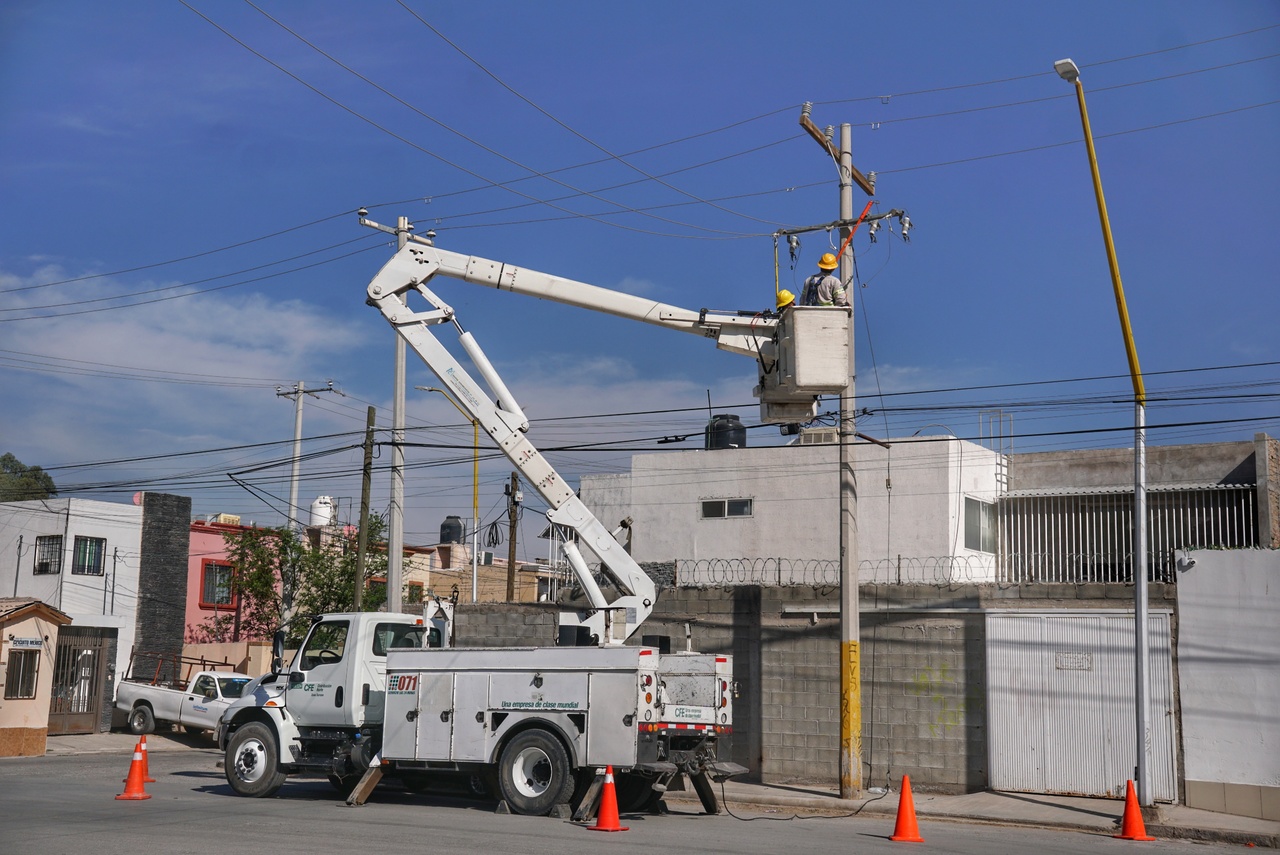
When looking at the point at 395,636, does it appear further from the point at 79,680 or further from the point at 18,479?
the point at 18,479

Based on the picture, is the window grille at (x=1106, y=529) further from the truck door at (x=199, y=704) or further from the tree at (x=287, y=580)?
the truck door at (x=199, y=704)

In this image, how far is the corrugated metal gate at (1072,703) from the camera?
56.9ft

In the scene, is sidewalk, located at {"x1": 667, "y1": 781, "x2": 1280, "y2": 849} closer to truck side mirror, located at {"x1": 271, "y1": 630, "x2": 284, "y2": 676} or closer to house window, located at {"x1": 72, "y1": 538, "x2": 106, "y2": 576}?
truck side mirror, located at {"x1": 271, "y1": 630, "x2": 284, "y2": 676}

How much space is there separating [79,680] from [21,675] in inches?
180

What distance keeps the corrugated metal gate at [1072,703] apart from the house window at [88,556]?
93.6 feet

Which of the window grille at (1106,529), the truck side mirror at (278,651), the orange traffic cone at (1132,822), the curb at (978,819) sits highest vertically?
the window grille at (1106,529)

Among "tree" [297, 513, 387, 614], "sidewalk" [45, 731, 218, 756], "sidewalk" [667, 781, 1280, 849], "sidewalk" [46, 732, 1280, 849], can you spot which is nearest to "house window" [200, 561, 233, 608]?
"tree" [297, 513, 387, 614]

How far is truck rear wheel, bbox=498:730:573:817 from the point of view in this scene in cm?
1508

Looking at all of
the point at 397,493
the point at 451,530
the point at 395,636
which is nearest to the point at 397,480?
the point at 397,493

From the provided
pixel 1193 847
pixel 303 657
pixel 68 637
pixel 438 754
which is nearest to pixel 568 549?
pixel 438 754

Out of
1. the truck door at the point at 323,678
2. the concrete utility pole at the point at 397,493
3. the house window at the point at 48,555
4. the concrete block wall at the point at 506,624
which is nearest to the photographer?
the truck door at the point at 323,678

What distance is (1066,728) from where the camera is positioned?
18.0m

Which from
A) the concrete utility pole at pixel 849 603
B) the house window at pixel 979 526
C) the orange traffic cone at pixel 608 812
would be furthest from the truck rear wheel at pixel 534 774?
the house window at pixel 979 526

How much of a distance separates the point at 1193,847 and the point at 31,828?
13.1 metres
